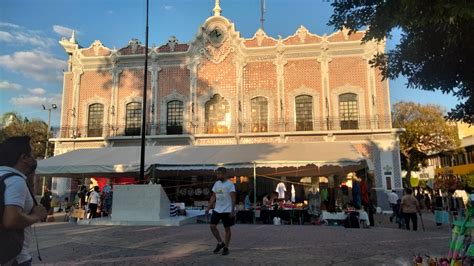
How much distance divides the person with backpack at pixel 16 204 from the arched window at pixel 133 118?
70.1ft

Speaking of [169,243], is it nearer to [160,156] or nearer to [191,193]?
[160,156]

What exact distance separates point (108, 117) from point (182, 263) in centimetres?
1971

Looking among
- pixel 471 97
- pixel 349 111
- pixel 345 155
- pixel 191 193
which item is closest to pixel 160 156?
pixel 191 193

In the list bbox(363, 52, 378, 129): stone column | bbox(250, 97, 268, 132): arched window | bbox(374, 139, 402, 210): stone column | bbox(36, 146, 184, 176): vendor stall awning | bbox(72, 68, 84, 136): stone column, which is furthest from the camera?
bbox(72, 68, 84, 136): stone column

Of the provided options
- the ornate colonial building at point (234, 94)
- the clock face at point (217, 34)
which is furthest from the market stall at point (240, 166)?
the clock face at point (217, 34)

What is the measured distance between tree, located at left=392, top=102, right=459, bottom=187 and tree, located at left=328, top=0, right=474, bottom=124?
1127 inches

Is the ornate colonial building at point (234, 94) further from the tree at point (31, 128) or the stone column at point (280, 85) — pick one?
the tree at point (31, 128)

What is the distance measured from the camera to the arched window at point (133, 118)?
24239 millimetres

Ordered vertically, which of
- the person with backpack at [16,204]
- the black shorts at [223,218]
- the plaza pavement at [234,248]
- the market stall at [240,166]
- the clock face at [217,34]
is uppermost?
the clock face at [217,34]

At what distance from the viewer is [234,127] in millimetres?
23141

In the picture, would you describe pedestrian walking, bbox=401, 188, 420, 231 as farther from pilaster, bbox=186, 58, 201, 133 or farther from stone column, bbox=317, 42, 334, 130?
pilaster, bbox=186, 58, 201, 133

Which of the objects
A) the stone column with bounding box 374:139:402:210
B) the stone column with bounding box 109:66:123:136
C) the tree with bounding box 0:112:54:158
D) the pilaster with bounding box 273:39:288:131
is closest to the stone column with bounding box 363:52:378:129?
the stone column with bounding box 374:139:402:210

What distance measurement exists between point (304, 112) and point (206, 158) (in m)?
→ 7.35

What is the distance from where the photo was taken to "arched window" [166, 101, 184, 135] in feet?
78.4
